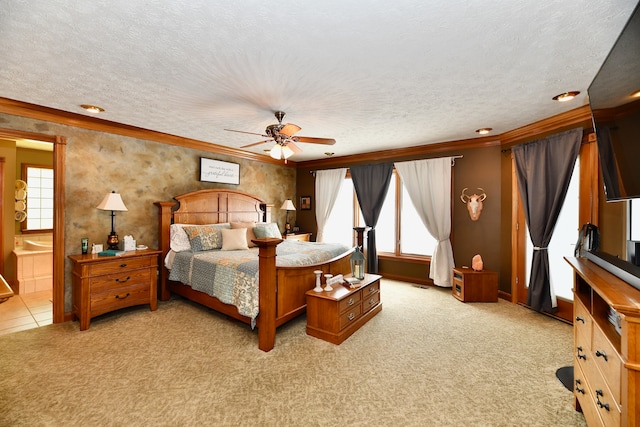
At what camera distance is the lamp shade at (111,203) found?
3332mm

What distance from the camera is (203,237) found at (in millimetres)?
3963

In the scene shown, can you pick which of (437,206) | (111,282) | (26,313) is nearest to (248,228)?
(111,282)

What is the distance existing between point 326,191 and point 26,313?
16.5 feet

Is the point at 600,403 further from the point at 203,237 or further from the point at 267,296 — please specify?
the point at 203,237

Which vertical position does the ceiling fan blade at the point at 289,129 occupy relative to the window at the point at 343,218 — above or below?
above

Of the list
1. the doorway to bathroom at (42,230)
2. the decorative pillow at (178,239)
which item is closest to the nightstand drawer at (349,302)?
the decorative pillow at (178,239)

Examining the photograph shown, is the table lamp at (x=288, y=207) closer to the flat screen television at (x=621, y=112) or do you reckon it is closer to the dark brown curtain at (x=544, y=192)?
the dark brown curtain at (x=544, y=192)

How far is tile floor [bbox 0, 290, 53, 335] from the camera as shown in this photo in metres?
3.17

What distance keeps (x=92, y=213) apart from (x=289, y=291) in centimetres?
280

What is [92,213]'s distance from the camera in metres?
3.51

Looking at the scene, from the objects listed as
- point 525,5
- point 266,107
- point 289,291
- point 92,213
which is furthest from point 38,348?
point 525,5

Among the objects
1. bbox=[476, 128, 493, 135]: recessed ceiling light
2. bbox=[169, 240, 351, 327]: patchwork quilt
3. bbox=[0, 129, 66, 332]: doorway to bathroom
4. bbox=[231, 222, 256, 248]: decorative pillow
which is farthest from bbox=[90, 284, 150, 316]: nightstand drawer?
bbox=[476, 128, 493, 135]: recessed ceiling light

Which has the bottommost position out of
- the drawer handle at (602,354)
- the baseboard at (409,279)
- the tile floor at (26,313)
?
the tile floor at (26,313)

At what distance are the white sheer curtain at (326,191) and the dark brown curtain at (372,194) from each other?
0.50 metres
